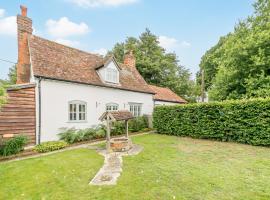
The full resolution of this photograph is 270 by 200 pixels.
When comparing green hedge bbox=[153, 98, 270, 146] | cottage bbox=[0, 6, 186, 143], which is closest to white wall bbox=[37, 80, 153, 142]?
cottage bbox=[0, 6, 186, 143]

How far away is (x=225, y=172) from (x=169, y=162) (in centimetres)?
199

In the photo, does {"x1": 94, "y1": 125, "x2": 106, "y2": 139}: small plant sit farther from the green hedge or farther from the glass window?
the green hedge

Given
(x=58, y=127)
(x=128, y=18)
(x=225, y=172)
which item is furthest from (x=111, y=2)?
(x=225, y=172)

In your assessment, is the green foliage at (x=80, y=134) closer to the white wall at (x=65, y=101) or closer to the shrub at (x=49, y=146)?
the white wall at (x=65, y=101)

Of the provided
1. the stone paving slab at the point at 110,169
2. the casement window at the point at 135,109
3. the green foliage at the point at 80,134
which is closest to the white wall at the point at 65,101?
the green foliage at the point at 80,134

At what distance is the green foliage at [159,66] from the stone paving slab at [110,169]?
73.4 feet

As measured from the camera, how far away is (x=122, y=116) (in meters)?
10.9

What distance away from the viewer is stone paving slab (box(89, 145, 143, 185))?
18.8ft

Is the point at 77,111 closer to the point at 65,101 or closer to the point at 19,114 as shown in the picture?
the point at 65,101

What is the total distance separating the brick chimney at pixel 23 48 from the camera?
12734 mm

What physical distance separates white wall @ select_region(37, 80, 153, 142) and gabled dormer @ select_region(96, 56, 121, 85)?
0.78 meters

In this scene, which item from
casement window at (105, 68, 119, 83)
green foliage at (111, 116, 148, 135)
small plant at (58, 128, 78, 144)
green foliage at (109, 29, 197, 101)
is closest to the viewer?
small plant at (58, 128, 78, 144)

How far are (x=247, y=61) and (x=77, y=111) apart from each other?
562 inches

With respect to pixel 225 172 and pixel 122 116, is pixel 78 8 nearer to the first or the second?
pixel 122 116
